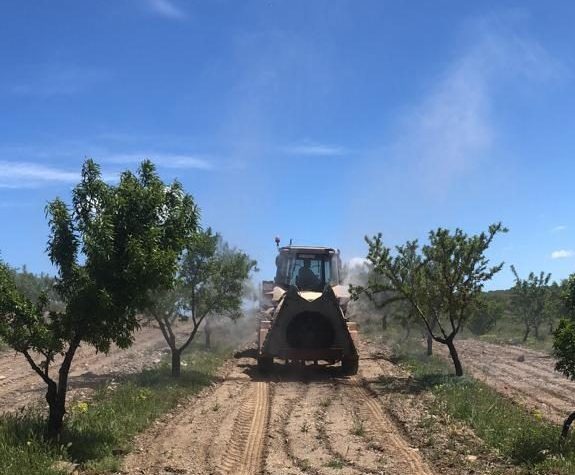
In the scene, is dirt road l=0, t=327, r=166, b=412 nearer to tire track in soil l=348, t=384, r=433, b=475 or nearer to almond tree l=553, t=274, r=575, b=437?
tire track in soil l=348, t=384, r=433, b=475

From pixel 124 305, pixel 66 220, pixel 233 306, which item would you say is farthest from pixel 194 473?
pixel 233 306

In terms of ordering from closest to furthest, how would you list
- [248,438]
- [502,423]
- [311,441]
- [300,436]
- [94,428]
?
[311,441] < [94,428] < [248,438] < [300,436] < [502,423]

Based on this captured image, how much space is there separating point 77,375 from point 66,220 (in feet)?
42.2

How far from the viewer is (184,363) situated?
22.7 m

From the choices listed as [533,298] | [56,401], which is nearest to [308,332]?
[56,401]

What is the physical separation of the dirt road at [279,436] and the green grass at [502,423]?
1.41 metres

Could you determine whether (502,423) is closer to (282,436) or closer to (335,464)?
(335,464)

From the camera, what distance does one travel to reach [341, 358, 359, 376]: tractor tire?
19.1 meters

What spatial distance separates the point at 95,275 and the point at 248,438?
4.02 meters

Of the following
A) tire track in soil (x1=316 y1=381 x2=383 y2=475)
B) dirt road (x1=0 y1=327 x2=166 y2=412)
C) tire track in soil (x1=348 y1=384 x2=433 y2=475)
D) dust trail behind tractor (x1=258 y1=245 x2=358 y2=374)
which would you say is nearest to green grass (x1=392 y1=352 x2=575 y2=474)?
A: tire track in soil (x1=348 y1=384 x2=433 y2=475)

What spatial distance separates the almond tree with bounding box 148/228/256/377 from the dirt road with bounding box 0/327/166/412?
9.48 ft

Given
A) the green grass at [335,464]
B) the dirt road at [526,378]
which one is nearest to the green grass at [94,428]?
the green grass at [335,464]

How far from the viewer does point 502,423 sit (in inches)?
459

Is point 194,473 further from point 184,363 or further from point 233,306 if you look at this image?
point 184,363
